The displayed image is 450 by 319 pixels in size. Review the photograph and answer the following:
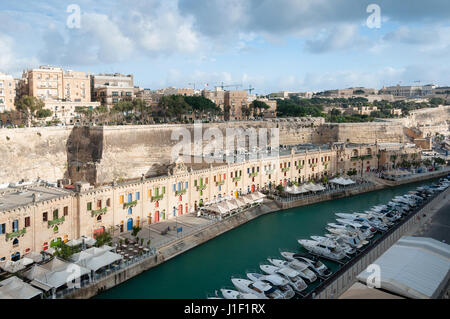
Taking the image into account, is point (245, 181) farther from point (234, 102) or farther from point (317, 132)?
point (234, 102)

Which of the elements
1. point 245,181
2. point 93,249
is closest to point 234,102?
point 245,181

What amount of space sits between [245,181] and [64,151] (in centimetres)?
2118

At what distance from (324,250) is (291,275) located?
5.67 meters

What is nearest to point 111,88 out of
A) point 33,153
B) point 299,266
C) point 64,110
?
point 64,110

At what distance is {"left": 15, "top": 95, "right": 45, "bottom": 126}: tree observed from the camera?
1888 inches

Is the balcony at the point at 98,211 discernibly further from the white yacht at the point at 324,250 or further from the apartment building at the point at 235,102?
the apartment building at the point at 235,102

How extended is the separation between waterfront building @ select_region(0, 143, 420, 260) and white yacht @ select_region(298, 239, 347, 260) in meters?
11.7

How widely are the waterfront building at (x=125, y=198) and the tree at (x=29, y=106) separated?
18600 millimetres

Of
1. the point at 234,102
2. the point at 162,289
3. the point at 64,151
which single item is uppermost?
the point at 234,102

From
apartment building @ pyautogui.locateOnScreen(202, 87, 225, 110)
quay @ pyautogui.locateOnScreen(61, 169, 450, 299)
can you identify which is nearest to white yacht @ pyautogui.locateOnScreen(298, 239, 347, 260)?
quay @ pyautogui.locateOnScreen(61, 169, 450, 299)

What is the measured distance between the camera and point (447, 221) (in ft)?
94.5

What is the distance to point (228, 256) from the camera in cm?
2809

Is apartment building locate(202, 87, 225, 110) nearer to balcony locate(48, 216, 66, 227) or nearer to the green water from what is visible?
the green water

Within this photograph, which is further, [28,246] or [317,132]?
[317,132]
